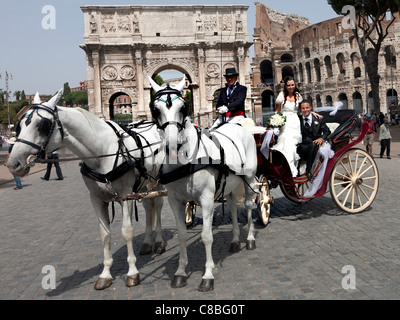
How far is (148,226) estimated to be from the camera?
219 inches

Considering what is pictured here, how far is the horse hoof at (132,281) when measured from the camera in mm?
4254

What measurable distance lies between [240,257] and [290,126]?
2.58 metres

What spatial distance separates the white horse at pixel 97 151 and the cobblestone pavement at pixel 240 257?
59cm

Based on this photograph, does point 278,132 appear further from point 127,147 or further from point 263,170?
point 127,147

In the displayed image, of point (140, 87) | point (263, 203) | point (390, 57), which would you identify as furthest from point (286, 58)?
point (263, 203)

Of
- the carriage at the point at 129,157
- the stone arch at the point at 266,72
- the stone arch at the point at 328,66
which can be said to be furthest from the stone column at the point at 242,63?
the stone arch at the point at 266,72

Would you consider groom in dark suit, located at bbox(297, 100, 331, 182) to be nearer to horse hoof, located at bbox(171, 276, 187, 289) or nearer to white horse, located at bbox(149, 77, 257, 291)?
white horse, located at bbox(149, 77, 257, 291)

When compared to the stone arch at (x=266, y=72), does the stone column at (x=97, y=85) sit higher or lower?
lower

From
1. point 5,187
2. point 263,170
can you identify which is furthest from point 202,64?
point 263,170

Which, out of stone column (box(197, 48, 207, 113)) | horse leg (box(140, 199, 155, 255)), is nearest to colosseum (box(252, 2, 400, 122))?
stone column (box(197, 48, 207, 113))

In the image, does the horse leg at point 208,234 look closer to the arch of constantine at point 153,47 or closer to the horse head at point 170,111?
the horse head at point 170,111

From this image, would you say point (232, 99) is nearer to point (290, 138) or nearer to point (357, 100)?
point (290, 138)

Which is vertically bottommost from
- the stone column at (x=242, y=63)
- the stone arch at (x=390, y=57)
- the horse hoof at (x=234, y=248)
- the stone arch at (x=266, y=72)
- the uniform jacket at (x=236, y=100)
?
the horse hoof at (x=234, y=248)
